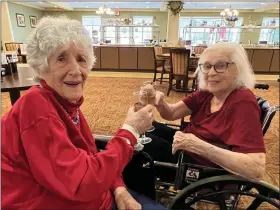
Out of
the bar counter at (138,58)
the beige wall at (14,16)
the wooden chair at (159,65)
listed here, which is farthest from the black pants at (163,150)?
the beige wall at (14,16)

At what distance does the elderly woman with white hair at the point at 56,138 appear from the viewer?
2.36 feet

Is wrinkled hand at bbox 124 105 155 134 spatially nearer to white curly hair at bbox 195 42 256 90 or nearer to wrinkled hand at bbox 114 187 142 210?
wrinkled hand at bbox 114 187 142 210

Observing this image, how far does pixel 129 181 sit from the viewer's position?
1.24 meters

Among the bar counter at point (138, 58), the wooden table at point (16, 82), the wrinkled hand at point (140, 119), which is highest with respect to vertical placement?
the wrinkled hand at point (140, 119)

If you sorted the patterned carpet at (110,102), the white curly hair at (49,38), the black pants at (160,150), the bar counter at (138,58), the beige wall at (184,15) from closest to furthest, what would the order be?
the white curly hair at (49,38) < the black pants at (160,150) < the patterned carpet at (110,102) < the bar counter at (138,58) < the beige wall at (184,15)

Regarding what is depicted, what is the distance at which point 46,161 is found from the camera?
0.72 m

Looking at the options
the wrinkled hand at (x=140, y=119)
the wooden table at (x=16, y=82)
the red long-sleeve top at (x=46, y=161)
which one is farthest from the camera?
the wooden table at (x=16, y=82)

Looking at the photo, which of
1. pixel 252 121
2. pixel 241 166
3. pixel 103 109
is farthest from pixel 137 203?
pixel 103 109

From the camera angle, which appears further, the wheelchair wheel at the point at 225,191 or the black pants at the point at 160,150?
the black pants at the point at 160,150

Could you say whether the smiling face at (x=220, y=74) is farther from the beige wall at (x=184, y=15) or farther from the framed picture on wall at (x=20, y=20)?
the beige wall at (x=184, y=15)

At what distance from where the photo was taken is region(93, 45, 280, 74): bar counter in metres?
7.34

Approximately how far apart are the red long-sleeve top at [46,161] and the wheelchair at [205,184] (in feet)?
1.27

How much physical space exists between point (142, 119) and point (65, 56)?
41cm

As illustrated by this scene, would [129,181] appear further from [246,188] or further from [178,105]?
[178,105]
